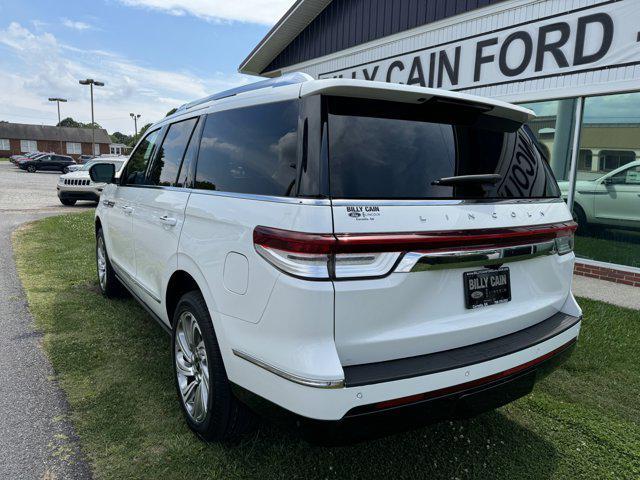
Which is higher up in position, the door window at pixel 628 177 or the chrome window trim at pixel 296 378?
the door window at pixel 628 177

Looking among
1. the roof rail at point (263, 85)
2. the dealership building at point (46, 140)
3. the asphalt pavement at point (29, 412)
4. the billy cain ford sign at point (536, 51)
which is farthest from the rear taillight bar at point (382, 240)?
the dealership building at point (46, 140)

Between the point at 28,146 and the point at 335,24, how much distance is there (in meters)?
80.0

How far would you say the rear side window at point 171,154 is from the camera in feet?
10.6

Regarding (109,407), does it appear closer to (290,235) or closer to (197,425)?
(197,425)

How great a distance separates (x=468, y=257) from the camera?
211 cm

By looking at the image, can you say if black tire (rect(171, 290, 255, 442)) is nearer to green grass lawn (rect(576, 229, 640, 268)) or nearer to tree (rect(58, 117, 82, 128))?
green grass lawn (rect(576, 229, 640, 268))

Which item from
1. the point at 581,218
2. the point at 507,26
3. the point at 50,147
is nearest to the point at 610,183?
the point at 581,218

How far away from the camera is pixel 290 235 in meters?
1.90

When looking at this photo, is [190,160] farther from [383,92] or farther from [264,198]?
[383,92]

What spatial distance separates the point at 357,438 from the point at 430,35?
28.1ft

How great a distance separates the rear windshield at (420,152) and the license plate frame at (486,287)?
0.37 metres

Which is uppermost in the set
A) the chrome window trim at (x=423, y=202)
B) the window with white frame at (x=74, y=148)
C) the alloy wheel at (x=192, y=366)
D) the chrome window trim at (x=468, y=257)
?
the window with white frame at (x=74, y=148)

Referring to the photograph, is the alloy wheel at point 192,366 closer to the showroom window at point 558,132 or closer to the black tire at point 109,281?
the black tire at point 109,281

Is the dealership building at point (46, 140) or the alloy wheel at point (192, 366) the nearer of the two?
the alloy wheel at point (192, 366)
